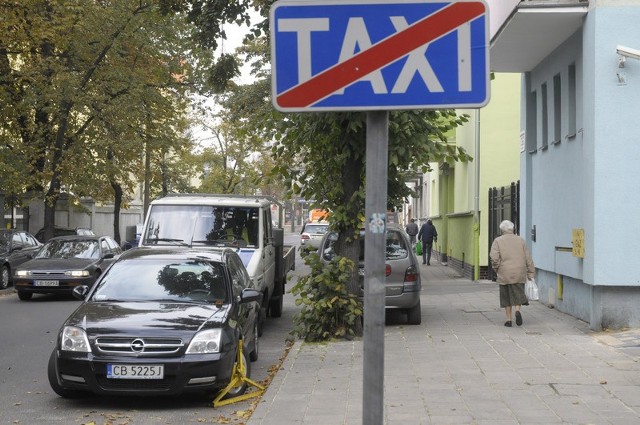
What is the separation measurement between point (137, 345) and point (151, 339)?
14cm

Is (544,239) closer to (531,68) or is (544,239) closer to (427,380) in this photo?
(531,68)

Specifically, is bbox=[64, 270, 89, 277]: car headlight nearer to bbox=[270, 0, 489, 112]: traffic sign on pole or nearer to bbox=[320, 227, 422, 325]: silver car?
bbox=[320, 227, 422, 325]: silver car

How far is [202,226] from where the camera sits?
15430 mm

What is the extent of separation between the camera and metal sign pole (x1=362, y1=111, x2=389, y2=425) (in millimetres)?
3660

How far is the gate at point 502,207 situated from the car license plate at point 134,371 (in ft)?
45.1

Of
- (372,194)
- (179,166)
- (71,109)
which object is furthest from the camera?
(179,166)

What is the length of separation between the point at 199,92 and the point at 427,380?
2502 cm

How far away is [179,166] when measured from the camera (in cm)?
5600

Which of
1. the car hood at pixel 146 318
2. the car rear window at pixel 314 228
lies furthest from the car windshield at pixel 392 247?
the car rear window at pixel 314 228

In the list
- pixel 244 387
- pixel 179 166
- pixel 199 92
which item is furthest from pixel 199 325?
pixel 179 166

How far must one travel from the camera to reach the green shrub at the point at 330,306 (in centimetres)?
1314

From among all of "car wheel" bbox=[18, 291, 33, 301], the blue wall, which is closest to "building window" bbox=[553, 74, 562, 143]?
the blue wall

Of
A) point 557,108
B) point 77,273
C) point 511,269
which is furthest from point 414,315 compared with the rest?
point 77,273

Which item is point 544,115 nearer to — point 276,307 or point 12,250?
point 276,307
